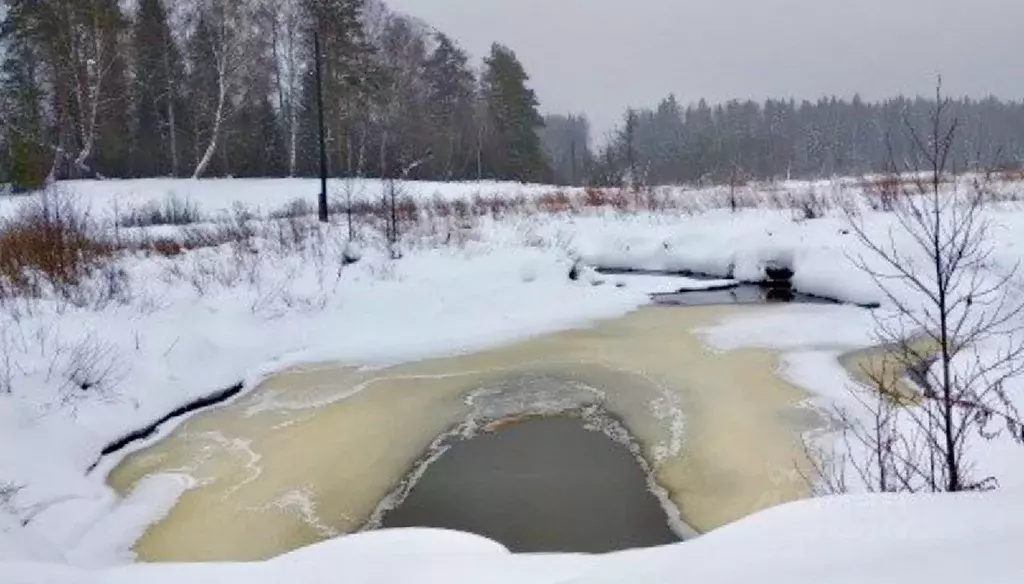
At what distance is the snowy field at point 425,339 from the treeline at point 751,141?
29856 mm

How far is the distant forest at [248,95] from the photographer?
94.2ft

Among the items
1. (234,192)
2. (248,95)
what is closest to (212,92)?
(248,95)

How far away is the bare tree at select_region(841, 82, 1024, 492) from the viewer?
4121 mm

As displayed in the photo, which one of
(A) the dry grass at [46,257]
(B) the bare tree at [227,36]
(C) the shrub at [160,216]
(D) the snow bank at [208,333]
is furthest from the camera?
(B) the bare tree at [227,36]

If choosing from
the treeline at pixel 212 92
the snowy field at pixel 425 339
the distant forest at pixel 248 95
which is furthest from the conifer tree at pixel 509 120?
the snowy field at pixel 425 339

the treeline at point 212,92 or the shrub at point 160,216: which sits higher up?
the treeline at point 212,92

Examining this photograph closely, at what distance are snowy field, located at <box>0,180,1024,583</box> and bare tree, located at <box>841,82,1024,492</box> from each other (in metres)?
0.32

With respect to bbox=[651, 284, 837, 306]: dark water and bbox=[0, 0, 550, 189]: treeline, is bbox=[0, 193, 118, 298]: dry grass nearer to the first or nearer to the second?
bbox=[651, 284, 837, 306]: dark water

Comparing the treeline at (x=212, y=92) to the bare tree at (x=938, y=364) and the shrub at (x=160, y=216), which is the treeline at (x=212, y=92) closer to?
the shrub at (x=160, y=216)

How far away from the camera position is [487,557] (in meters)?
3.57

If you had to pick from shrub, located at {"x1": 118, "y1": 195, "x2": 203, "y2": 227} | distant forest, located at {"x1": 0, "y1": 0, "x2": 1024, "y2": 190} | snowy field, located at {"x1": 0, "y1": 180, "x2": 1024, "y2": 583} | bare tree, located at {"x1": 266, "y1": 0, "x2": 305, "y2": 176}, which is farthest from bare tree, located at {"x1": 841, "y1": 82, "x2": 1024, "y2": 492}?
bare tree, located at {"x1": 266, "y1": 0, "x2": 305, "y2": 176}

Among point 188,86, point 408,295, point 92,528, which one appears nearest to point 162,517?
point 92,528

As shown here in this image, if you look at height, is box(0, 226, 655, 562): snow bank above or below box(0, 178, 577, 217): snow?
below

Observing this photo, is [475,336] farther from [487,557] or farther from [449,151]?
[449,151]
